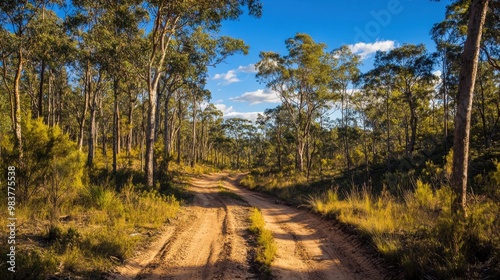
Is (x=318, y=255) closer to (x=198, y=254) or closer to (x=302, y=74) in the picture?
Result: (x=198, y=254)

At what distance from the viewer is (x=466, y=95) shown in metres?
5.11

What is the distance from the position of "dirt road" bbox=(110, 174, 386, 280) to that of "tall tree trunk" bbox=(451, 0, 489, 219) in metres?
2.21

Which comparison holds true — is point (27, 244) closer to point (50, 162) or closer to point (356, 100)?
point (50, 162)

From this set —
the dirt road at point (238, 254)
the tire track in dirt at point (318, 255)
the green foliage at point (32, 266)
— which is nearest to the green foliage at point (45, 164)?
the dirt road at point (238, 254)

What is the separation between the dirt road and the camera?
493 centimetres

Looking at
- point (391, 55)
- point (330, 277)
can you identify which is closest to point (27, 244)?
point (330, 277)

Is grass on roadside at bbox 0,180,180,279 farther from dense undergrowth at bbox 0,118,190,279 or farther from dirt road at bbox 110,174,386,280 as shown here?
dirt road at bbox 110,174,386,280

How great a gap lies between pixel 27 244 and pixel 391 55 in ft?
88.7

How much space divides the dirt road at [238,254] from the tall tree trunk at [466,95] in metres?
2.21

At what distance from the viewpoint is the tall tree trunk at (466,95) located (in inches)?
200

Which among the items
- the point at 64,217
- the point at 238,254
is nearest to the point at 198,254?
the point at 238,254

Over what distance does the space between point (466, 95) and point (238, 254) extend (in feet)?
17.2

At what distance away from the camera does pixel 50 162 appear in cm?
788

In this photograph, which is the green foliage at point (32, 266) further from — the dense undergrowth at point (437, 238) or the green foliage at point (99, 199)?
the dense undergrowth at point (437, 238)
